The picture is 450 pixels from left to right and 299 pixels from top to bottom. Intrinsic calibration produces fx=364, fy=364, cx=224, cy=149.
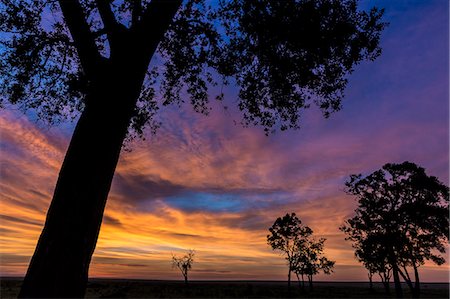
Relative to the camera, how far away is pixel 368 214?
42438mm

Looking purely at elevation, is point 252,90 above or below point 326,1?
below

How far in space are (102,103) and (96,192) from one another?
1463mm

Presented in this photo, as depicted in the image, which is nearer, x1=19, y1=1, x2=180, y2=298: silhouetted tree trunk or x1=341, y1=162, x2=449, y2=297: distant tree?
x1=19, y1=1, x2=180, y2=298: silhouetted tree trunk

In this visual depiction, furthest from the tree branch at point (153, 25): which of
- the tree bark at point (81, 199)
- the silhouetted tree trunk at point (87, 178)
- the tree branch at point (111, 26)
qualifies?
the tree bark at point (81, 199)

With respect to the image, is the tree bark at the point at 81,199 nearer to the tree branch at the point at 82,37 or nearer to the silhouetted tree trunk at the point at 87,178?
the silhouetted tree trunk at the point at 87,178

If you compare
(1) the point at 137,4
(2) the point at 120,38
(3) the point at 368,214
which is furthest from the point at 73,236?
(3) the point at 368,214

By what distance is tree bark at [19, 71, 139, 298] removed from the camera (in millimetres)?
4898

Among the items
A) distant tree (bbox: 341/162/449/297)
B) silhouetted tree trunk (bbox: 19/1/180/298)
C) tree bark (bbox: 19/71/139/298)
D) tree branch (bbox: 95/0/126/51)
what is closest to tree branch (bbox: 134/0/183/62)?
silhouetted tree trunk (bbox: 19/1/180/298)

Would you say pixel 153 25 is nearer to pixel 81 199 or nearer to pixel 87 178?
pixel 87 178

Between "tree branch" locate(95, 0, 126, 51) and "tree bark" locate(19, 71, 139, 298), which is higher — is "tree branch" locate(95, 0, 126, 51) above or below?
above

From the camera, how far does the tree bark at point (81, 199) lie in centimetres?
490

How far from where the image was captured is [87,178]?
536cm

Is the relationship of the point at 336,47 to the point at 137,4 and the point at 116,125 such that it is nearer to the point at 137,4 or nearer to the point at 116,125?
the point at 137,4

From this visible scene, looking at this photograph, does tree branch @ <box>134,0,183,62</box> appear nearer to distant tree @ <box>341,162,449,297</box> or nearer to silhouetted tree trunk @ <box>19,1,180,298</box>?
silhouetted tree trunk @ <box>19,1,180,298</box>
